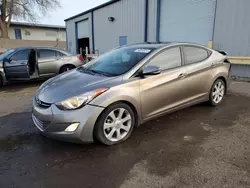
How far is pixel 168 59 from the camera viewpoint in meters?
3.57

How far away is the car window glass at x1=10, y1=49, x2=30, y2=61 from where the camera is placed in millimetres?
7267

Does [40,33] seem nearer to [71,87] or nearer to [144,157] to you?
[71,87]

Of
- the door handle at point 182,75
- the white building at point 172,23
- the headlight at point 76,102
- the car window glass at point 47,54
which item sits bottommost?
the headlight at point 76,102

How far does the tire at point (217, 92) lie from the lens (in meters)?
4.39

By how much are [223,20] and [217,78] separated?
4903mm

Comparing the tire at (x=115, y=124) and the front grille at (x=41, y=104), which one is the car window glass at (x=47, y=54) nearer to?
the front grille at (x=41, y=104)

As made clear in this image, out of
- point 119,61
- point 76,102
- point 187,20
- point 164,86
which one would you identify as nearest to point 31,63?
point 119,61

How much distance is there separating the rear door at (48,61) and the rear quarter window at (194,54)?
5.46 meters

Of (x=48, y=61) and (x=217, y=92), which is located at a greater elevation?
(x=48, y=61)

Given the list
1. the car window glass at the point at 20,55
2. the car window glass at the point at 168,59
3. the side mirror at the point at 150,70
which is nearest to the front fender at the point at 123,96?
the side mirror at the point at 150,70

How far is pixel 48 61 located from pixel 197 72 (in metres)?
5.76

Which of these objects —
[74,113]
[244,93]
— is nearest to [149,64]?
[74,113]

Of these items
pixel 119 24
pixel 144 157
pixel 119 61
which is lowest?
pixel 144 157

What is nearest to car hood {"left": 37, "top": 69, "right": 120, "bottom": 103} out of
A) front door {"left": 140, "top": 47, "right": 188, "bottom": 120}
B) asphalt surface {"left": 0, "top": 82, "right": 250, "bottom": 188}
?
front door {"left": 140, "top": 47, "right": 188, "bottom": 120}
